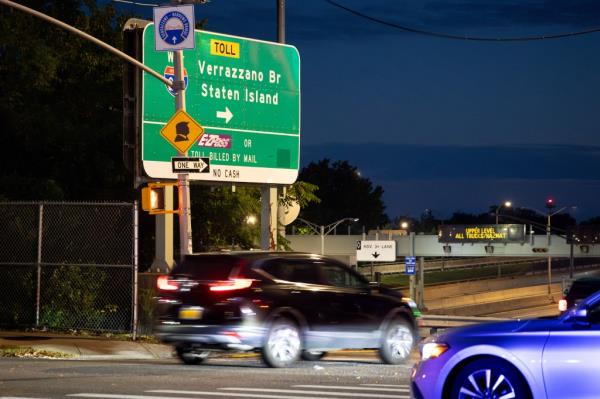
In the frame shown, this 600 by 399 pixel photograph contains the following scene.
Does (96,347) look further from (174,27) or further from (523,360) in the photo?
(523,360)

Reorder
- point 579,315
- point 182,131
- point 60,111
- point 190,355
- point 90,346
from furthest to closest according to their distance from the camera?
point 60,111 < point 182,131 < point 90,346 < point 190,355 < point 579,315

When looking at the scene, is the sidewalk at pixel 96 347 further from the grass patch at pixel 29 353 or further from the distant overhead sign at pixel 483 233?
the distant overhead sign at pixel 483 233

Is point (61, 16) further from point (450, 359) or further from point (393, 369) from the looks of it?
point (450, 359)

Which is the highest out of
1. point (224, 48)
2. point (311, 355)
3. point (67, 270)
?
point (224, 48)

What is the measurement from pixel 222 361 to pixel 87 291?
5617 mm

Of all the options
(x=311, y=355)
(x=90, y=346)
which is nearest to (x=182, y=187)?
(x=90, y=346)

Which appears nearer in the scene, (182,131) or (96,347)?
(96,347)

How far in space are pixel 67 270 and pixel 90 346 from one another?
12.2 ft

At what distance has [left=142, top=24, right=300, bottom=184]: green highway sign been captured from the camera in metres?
25.7

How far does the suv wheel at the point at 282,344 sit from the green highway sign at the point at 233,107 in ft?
27.7

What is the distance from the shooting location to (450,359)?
32.2ft

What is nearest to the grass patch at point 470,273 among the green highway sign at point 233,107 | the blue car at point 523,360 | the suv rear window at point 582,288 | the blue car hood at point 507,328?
the suv rear window at point 582,288

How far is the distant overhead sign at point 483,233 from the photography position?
288ft

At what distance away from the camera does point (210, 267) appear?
17625 mm
